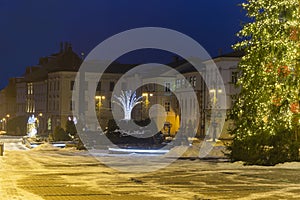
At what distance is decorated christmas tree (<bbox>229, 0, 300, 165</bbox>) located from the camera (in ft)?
74.2

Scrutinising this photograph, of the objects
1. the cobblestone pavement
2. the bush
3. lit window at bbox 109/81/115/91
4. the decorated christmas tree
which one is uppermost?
lit window at bbox 109/81/115/91

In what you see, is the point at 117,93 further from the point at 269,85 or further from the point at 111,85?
the point at 269,85

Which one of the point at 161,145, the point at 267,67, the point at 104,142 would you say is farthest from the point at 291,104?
the point at 104,142

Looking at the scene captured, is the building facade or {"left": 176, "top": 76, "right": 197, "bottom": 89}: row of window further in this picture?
{"left": 176, "top": 76, "right": 197, "bottom": 89}: row of window

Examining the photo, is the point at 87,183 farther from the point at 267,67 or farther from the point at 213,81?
the point at 213,81

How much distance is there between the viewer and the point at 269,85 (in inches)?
907

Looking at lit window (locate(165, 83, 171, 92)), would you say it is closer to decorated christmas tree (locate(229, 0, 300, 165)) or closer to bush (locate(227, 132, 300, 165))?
decorated christmas tree (locate(229, 0, 300, 165))

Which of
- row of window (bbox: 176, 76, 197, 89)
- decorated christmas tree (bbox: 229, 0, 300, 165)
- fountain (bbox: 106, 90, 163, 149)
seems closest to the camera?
decorated christmas tree (bbox: 229, 0, 300, 165)

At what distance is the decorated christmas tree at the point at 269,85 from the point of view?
22609 mm

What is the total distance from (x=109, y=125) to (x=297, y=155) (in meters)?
27.8

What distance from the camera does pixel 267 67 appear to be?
23.4 meters

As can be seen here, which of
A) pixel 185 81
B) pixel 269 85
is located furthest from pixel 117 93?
pixel 269 85

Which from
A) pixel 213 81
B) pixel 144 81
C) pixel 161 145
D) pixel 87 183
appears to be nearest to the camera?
pixel 87 183

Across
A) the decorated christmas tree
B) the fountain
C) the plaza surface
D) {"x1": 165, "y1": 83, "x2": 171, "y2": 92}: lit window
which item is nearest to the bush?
the decorated christmas tree
